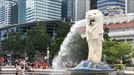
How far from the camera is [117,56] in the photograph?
185ft

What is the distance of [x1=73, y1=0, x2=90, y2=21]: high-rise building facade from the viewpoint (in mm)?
181000

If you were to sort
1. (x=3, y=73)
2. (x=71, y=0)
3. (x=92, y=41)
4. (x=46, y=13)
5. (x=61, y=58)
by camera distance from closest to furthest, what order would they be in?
(x=92, y=41) < (x=3, y=73) < (x=61, y=58) < (x=46, y=13) < (x=71, y=0)

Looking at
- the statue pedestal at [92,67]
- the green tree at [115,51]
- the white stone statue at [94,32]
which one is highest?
the white stone statue at [94,32]

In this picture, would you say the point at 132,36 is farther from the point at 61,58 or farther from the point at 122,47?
the point at 61,58

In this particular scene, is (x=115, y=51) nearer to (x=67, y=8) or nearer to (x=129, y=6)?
(x=129, y=6)

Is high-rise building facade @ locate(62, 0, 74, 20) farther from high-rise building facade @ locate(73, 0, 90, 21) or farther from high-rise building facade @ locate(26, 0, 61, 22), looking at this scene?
high-rise building facade @ locate(26, 0, 61, 22)

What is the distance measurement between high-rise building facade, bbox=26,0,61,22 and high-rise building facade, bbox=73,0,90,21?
14.0m

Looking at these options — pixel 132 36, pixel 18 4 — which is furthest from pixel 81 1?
pixel 132 36

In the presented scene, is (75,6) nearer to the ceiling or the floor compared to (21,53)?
nearer to the ceiling

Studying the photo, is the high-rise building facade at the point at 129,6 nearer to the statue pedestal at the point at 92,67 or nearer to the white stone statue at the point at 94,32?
the white stone statue at the point at 94,32

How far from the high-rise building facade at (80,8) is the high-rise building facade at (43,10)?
1397 cm

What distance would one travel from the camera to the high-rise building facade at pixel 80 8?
18100cm

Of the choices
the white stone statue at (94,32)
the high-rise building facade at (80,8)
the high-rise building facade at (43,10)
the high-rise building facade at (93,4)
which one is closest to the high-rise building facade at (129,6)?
the high-rise building facade at (93,4)

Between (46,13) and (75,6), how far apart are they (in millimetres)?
29673
